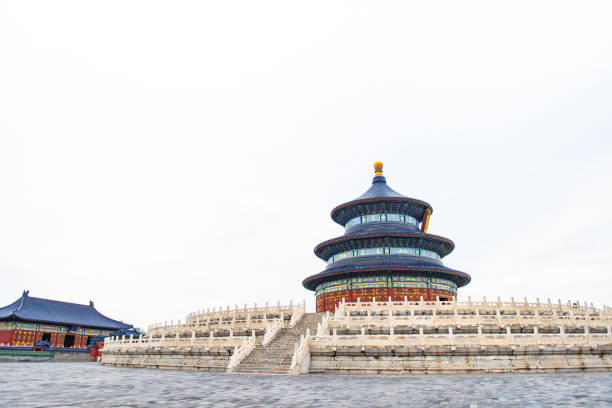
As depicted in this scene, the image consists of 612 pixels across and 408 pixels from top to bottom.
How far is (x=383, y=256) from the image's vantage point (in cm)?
4197

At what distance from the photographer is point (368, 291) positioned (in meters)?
40.0

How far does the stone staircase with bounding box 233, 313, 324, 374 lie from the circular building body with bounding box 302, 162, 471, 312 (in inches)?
592

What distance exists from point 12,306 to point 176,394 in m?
50.7

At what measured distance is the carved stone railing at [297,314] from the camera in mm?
26656

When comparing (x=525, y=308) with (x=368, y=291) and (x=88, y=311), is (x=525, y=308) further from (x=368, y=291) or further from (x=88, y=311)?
(x=88, y=311)

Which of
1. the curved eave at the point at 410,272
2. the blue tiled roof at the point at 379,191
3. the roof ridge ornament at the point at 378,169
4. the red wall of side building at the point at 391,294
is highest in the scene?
the roof ridge ornament at the point at 378,169

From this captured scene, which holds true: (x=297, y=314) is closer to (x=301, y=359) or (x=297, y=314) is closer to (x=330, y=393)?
(x=301, y=359)

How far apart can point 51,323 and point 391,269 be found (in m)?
40.7

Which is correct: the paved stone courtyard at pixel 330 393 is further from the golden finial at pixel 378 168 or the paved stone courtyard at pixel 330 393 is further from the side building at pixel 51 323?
the golden finial at pixel 378 168

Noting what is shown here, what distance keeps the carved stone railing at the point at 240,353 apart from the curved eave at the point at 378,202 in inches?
1126

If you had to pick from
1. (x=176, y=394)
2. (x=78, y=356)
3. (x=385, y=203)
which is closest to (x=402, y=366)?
(x=176, y=394)

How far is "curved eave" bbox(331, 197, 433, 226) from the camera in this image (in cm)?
4703

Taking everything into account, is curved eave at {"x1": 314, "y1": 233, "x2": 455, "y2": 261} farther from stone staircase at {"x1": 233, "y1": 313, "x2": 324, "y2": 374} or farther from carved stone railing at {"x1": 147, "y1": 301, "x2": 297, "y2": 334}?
stone staircase at {"x1": 233, "y1": 313, "x2": 324, "y2": 374}

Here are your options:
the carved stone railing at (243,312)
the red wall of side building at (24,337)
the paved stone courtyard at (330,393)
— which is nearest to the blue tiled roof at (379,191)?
the carved stone railing at (243,312)
